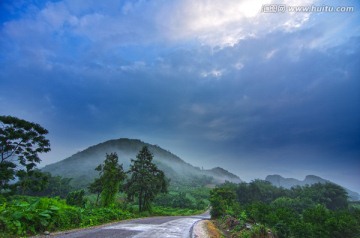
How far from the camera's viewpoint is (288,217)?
26.9m

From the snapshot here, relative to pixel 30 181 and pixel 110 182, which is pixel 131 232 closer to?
pixel 110 182

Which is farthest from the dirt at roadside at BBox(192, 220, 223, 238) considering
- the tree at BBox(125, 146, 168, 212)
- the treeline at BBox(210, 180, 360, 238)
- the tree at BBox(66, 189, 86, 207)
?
the tree at BBox(125, 146, 168, 212)

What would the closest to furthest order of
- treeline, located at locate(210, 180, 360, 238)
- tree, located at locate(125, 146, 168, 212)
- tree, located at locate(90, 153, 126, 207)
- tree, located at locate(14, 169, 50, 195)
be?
treeline, located at locate(210, 180, 360, 238)
tree, located at locate(14, 169, 50, 195)
tree, located at locate(90, 153, 126, 207)
tree, located at locate(125, 146, 168, 212)

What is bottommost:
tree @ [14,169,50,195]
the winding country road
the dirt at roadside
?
the dirt at roadside

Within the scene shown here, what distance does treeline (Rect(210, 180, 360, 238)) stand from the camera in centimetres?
2157

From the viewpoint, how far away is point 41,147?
1283 inches

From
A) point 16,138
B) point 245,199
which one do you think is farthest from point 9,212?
point 245,199

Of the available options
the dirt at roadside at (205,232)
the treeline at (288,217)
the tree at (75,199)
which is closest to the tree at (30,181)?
the tree at (75,199)

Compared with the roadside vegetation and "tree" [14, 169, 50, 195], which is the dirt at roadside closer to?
the roadside vegetation

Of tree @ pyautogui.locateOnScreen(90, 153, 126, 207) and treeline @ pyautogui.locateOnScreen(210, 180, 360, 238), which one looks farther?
tree @ pyautogui.locateOnScreen(90, 153, 126, 207)

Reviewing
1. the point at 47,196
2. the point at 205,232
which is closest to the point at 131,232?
the point at 205,232

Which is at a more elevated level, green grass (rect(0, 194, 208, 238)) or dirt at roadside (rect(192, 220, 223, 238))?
green grass (rect(0, 194, 208, 238))

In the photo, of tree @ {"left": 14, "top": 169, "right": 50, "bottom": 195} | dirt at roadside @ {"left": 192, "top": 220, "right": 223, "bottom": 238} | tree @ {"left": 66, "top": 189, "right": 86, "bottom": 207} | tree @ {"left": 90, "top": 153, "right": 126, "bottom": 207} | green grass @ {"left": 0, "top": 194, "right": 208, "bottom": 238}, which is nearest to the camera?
green grass @ {"left": 0, "top": 194, "right": 208, "bottom": 238}

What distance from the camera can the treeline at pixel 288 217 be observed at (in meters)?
21.6
